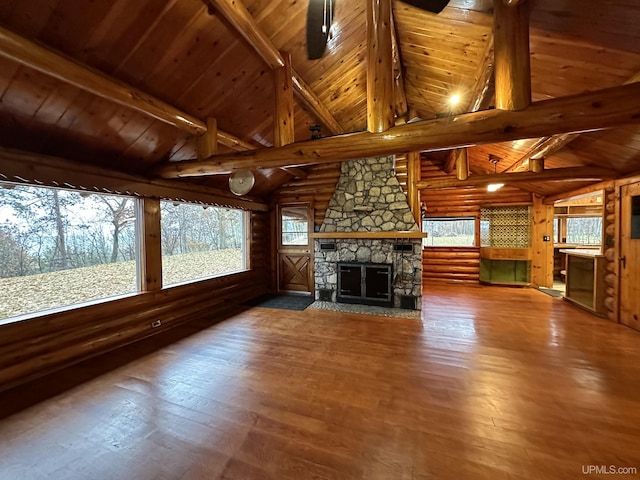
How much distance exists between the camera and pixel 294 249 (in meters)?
6.77

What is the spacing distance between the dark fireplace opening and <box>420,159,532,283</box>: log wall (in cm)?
336

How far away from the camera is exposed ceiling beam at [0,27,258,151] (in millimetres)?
1772

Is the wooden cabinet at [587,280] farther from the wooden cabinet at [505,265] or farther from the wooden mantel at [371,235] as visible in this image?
the wooden mantel at [371,235]

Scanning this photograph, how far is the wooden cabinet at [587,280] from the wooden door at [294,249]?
219 inches

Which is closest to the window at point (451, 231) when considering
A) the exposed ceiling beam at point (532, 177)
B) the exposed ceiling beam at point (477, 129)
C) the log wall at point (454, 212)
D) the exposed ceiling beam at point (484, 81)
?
the log wall at point (454, 212)

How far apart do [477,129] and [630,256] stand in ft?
13.6

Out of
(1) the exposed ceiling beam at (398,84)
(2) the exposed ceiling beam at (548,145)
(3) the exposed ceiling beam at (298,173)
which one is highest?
(1) the exposed ceiling beam at (398,84)

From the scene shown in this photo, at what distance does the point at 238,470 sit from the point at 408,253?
4421 millimetres

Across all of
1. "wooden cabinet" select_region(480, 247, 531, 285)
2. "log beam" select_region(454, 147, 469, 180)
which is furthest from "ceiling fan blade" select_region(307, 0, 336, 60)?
"wooden cabinet" select_region(480, 247, 531, 285)

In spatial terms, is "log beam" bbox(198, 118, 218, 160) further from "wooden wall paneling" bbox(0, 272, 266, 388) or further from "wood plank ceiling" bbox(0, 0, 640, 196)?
"wooden wall paneling" bbox(0, 272, 266, 388)

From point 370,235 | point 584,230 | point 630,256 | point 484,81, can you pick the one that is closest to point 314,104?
point 484,81

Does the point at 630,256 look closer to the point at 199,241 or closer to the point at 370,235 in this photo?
the point at 370,235

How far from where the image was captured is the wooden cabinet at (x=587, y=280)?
182 inches

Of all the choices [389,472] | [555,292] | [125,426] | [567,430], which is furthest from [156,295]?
[555,292]
